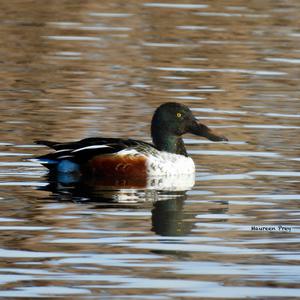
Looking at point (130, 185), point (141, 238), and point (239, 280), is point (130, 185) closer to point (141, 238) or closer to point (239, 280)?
point (141, 238)

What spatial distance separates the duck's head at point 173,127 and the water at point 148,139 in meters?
0.31

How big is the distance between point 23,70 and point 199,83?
247 cm

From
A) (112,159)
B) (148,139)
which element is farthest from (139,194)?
(148,139)

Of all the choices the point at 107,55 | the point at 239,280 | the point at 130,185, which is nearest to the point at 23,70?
the point at 107,55

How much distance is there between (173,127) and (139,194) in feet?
5.44

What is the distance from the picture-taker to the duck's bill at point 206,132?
47.3 feet

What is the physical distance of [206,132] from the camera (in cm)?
1446

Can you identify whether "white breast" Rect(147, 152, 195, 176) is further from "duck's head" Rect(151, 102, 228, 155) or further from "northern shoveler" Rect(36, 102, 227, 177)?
"duck's head" Rect(151, 102, 228, 155)

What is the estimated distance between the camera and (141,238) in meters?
10.6

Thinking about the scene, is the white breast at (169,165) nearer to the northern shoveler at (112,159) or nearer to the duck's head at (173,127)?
the northern shoveler at (112,159)

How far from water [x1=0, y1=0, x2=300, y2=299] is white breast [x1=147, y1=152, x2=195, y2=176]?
0.26 metres

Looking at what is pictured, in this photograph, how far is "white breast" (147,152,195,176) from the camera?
1377 centimetres

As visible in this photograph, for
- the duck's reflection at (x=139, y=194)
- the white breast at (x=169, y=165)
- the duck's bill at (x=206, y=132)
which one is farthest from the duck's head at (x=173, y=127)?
the duck's reflection at (x=139, y=194)

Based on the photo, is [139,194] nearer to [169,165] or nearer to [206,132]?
[169,165]
